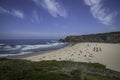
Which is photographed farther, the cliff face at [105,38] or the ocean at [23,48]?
the cliff face at [105,38]

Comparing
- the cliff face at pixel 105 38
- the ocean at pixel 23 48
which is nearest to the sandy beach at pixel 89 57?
the ocean at pixel 23 48

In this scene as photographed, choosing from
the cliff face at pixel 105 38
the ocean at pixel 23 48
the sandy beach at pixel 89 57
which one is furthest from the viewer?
the cliff face at pixel 105 38

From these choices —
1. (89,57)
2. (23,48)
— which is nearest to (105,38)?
(23,48)

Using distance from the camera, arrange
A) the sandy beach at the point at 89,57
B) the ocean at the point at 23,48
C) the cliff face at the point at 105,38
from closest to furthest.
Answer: the sandy beach at the point at 89,57 < the ocean at the point at 23,48 < the cliff face at the point at 105,38

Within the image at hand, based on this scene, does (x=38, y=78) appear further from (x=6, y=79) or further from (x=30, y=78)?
(x=6, y=79)

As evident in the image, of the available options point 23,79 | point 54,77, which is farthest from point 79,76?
point 23,79

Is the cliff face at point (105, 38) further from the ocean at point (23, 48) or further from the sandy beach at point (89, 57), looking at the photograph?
the sandy beach at point (89, 57)

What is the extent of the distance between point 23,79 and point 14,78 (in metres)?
0.63

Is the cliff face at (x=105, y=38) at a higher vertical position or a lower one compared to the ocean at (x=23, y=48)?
higher

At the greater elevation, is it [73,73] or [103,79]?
[73,73]

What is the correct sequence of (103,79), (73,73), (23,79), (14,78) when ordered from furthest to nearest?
1. (103,79)
2. (73,73)
3. (14,78)
4. (23,79)

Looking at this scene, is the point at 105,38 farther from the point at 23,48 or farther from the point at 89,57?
the point at 89,57

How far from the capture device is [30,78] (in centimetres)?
524

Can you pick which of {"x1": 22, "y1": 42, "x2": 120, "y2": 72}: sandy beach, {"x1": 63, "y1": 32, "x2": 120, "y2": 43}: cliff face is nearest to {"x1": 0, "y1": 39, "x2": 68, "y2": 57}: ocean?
{"x1": 22, "y1": 42, "x2": 120, "y2": 72}: sandy beach
